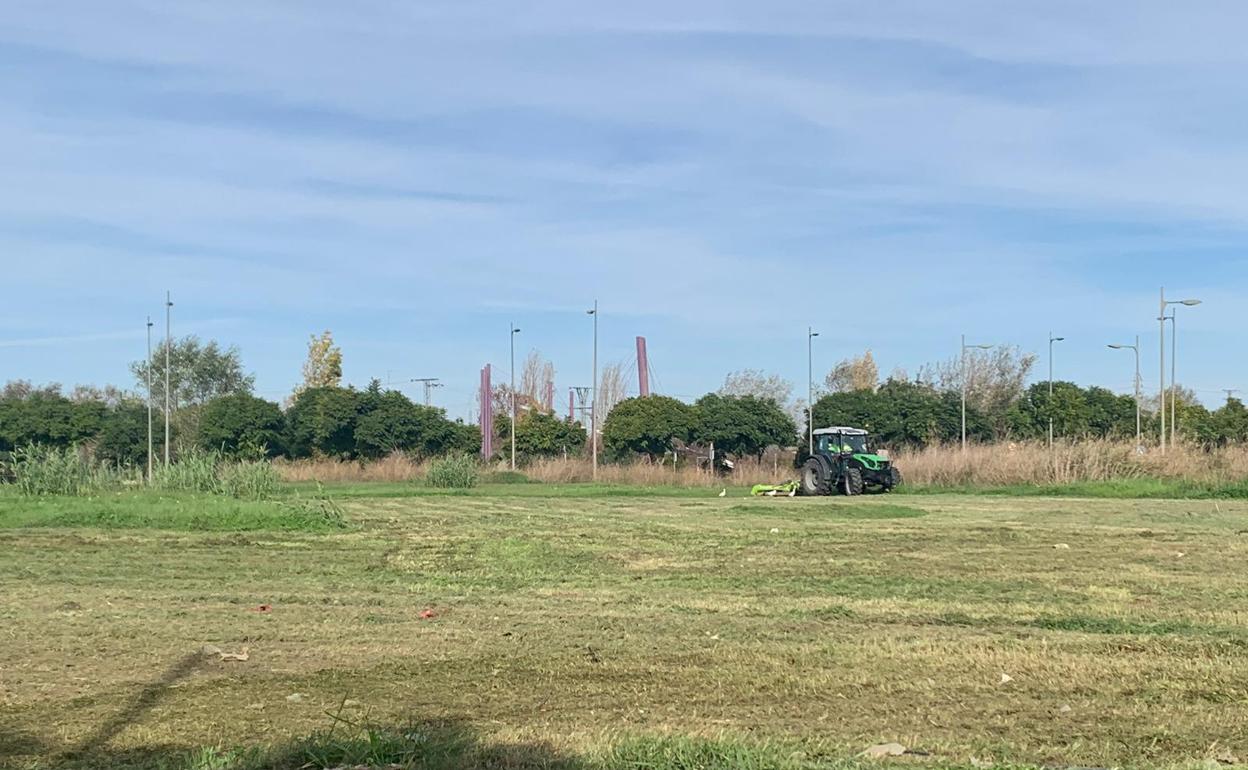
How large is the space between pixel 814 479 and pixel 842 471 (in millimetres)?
972

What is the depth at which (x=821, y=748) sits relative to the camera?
635 cm

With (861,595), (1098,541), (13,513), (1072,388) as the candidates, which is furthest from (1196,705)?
(1072,388)

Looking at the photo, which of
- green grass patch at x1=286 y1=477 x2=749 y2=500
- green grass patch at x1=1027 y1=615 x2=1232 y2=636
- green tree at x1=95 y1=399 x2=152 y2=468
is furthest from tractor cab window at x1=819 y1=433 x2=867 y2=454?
green tree at x1=95 y1=399 x2=152 y2=468

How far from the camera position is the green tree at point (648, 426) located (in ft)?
198

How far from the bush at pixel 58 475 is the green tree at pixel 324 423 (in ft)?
106

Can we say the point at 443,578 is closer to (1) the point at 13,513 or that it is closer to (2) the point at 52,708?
(2) the point at 52,708

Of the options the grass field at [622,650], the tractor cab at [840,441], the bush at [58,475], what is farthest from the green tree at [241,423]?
the grass field at [622,650]

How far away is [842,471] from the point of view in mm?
39250

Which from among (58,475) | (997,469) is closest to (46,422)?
(58,475)

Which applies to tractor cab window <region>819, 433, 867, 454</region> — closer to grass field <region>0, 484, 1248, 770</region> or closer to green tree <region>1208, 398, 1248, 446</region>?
grass field <region>0, 484, 1248, 770</region>

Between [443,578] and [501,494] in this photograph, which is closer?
[443,578]

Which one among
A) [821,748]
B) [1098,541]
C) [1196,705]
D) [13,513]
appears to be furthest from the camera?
[13,513]

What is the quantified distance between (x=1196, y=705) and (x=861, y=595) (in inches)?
228

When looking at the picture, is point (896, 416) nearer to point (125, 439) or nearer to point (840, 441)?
point (840, 441)
